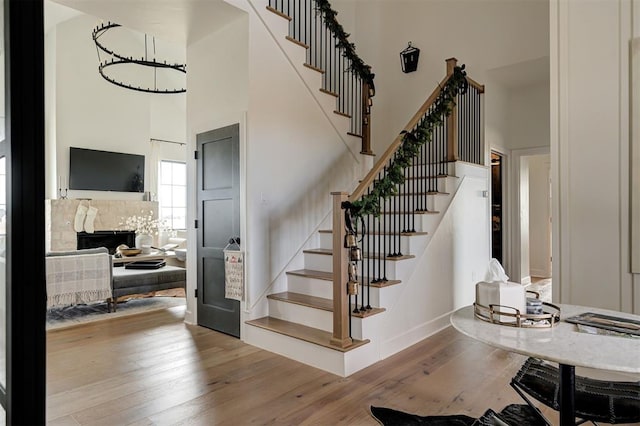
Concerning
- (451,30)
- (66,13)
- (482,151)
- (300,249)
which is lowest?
(300,249)

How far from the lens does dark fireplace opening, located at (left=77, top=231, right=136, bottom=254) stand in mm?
8336

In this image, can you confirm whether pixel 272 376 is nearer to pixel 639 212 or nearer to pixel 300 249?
pixel 300 249

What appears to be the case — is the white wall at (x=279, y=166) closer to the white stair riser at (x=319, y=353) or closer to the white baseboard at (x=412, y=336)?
the white stair riser at (x=319, y=353)

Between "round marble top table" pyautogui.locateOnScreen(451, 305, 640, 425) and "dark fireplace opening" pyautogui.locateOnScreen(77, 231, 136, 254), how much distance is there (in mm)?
8685

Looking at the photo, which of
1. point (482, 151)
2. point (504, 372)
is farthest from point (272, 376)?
point (482, 151)

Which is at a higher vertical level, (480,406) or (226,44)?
(226,44)

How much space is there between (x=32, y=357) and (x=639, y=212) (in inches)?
123

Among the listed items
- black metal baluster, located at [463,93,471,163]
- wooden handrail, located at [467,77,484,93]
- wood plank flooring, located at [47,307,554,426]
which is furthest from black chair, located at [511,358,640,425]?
wooden handrail, located at [467,77,484,93]

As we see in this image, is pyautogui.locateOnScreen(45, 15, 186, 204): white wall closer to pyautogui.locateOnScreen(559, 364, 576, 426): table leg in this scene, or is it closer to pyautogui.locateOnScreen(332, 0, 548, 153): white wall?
pyautogui.locateOnScreen(332, 0, 548, 153): white wall

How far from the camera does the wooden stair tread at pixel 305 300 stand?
139 inches

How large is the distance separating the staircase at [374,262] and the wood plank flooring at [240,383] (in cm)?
17

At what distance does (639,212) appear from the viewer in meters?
2.44

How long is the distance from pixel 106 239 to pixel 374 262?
7386mm

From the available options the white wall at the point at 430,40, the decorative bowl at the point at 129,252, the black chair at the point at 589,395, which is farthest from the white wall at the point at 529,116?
the decorative bowl at the point at 129,252
